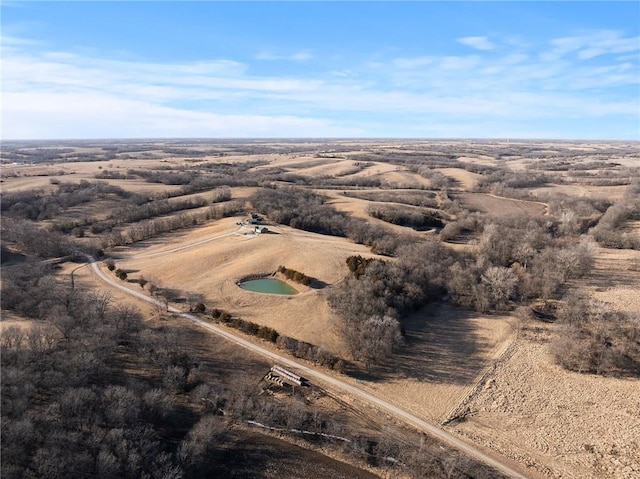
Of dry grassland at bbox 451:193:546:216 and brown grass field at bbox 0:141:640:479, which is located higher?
dry grassland at bbox 451:193:546:216

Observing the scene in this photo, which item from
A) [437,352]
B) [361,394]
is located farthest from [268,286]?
[437,352]

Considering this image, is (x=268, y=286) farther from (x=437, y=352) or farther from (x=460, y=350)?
(x=460, y=350)

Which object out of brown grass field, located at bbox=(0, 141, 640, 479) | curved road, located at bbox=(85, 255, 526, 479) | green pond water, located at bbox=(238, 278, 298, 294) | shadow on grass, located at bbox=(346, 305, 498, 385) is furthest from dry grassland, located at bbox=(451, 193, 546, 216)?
curved road, located at bbox=(85, 255, 526, 479)

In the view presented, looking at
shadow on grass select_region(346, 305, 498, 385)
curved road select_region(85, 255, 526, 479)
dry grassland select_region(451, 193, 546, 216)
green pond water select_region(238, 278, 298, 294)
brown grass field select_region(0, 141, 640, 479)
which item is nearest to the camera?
curved road select_region(85, 255, 526, 479)

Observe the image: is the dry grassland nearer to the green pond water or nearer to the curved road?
the green pond water

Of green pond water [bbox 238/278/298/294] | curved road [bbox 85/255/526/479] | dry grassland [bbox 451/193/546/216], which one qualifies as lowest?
curved road [bbox 85/255/526/479]
